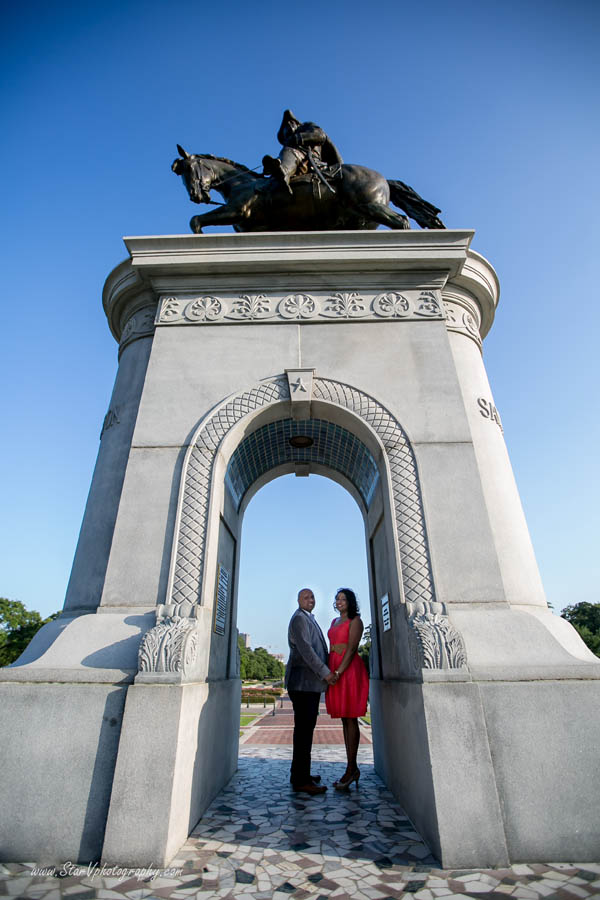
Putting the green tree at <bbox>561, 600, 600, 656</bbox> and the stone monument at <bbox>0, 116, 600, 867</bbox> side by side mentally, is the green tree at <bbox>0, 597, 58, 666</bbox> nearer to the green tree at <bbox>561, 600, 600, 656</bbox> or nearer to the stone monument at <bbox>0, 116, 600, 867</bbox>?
the stone monument at <bbox>0, 116, 600, 867</bbox>

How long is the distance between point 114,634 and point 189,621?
0.85 m

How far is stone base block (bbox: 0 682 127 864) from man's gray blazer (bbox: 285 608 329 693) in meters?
2.33

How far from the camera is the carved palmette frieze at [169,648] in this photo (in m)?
4.34

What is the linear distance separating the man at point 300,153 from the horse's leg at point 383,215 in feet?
2.73

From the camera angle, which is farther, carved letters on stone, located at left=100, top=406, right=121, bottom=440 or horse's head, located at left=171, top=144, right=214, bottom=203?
horse's head, located at left=171, top=144, right=214, bottom=203

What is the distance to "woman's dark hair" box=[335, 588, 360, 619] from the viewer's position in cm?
636

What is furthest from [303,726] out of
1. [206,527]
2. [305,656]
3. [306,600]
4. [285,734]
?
[285,734]

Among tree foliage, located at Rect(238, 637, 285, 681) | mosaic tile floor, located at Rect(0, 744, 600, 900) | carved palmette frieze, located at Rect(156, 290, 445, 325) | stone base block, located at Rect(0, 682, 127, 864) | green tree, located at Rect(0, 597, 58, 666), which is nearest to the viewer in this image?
mosaic tile floor, located at Rect(0, 744, 600, 900)

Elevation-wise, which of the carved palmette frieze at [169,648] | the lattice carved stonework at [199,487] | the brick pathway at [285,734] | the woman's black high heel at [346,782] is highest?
the lattice carved stonework at [199,487]

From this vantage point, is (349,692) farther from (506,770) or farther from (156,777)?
(156,777)

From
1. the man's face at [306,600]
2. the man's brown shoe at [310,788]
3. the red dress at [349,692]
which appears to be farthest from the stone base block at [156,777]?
the man's face at [306,600]

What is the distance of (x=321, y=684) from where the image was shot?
598 cm

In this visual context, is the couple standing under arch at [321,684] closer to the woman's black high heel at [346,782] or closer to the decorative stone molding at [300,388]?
the woman's black high heel at [346,782]

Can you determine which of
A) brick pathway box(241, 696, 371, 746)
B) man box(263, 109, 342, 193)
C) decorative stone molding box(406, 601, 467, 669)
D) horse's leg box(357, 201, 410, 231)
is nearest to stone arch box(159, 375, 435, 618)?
decorative stone molding box(406, 601, 467, 669)
